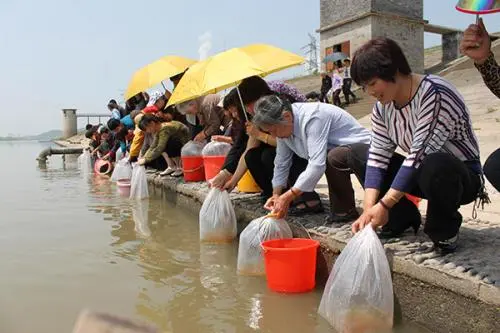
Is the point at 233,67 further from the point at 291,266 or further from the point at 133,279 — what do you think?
the point at 291,266

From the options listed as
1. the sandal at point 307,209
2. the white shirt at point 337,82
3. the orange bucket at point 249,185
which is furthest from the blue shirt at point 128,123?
the white shirt at point 337,82

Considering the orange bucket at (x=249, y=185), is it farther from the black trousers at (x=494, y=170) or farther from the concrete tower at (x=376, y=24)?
the concrete tower at (x=376, y=24)

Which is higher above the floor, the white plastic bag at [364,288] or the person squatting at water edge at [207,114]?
the person squatting at water edge at [207,114]

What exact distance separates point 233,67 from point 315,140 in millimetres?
1548

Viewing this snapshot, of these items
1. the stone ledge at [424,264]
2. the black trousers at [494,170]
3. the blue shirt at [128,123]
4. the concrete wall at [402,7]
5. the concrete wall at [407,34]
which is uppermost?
the concrete wall at [402,7]

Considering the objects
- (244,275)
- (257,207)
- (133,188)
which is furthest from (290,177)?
(133,188)

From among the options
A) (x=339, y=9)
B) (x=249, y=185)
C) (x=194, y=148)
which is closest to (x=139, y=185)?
(x=194, y=148)

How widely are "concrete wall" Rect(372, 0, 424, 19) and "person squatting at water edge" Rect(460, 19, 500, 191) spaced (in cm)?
1661

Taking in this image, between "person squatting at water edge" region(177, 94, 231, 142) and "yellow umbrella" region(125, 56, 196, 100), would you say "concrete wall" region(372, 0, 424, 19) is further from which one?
"person squatting at water edge" region(177, 94, 231, 142)

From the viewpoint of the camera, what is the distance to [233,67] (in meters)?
4.23

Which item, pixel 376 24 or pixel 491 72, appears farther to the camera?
pixel 376 24

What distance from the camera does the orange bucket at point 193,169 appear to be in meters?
5.69

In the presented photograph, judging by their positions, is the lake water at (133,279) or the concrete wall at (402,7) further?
the concrete wall at (402,7)

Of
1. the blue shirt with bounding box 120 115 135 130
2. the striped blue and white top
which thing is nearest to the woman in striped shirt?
the striped blue and white top
